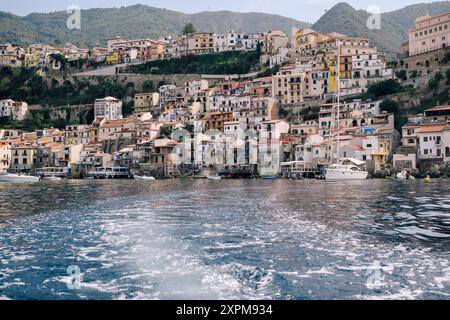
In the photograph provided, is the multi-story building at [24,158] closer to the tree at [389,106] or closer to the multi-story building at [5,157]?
the multi-story building at [5,157]

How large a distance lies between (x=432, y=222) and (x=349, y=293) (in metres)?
7.69

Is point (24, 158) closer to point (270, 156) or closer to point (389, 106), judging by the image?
point (270, 156)

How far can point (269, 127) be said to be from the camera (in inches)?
2128

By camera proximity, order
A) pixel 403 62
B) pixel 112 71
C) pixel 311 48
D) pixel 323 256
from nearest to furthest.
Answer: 1. pixel 323 256
2. pixel 403 62
3. pixel 311 48
4. pixel 112 71

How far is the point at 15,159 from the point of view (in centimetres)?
5762

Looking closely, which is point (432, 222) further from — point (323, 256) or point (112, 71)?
point (112, 71)

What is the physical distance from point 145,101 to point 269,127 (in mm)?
28698

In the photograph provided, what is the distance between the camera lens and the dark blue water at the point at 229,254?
6.74 metres

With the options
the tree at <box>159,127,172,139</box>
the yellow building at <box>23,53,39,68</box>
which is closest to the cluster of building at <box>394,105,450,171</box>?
the tree at <box>159,127,172,139</box>

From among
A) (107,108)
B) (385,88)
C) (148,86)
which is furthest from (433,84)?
(107,108)

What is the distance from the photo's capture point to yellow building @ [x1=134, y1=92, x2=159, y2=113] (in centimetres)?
7550

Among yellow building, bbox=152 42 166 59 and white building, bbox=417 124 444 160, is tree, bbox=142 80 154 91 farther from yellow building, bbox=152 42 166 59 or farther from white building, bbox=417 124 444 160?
white building, bbox=417 124 444 160

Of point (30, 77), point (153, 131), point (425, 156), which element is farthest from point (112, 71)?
point (425, 156)

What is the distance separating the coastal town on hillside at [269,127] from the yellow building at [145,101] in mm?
177
